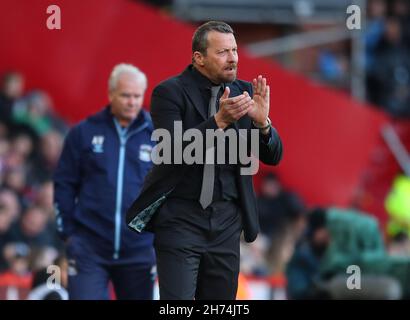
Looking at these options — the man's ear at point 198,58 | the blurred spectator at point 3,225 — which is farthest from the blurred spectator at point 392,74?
the man's ear at point 198,58

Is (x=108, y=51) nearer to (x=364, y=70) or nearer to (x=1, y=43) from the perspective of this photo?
(x=1, y=43)

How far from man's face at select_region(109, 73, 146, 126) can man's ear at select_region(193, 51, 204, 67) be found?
1715 millimetres

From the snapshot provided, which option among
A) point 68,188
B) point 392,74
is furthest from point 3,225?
point 392,74

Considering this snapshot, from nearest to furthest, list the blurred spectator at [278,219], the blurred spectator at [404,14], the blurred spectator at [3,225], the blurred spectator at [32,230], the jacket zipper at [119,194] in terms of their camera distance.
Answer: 1. the jacket zipper at [119,194]
2. the blurred spectator at [3,225]
3. the blurred spectator at [32,230]
4. the blurred spectator at [278,219]
5. the blurred spectator at [404,14]

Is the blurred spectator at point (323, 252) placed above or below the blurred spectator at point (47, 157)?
below

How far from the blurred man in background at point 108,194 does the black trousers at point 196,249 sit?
157cm

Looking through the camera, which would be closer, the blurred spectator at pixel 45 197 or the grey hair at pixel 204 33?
the grey hair at pixel 204 33

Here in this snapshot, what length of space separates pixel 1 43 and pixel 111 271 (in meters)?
6.02

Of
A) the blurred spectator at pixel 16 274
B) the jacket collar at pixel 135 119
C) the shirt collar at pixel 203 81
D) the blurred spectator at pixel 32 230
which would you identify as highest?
the shirt collar at pixel 203 81

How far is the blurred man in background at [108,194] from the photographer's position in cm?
855

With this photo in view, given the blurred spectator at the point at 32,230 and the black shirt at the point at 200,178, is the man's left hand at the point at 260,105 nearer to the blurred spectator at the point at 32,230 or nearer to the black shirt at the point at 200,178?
the black shirt at the point at 200,178

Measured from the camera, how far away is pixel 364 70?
58.3 feet

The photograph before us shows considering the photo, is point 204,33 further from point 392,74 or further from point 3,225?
point 392,74

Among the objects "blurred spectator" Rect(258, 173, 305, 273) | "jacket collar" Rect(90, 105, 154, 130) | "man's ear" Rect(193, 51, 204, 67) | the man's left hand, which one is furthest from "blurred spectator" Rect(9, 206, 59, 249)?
the man's left hand
